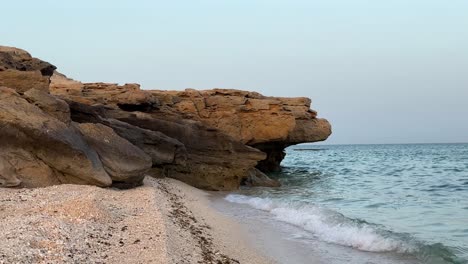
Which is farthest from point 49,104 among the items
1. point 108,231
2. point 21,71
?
point 108,231

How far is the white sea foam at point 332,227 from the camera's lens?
9.76 metres

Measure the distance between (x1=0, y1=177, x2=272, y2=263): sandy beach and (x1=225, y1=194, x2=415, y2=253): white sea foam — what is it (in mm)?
2154

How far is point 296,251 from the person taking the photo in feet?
30.2

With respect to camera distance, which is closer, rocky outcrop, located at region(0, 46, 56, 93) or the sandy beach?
the sandy beach

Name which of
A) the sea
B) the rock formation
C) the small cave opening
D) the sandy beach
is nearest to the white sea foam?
the sea

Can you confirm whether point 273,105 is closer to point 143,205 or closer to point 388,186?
point 388,186

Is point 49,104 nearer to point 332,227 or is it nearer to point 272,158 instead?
point 332,227

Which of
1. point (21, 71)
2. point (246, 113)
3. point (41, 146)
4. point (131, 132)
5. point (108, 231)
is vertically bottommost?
point (108, 231)

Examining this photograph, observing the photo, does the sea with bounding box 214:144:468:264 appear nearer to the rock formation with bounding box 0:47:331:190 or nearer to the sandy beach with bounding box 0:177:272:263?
the sandy beach with bounding box 0:177:272:263

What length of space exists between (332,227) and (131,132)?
8.62 metres

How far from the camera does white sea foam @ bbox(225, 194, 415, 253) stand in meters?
9.76

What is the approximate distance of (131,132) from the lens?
16.7 metres

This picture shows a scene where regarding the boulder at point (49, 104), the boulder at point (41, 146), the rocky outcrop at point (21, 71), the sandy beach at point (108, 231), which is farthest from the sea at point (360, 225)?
the rocky outcrop at point (21, 71)

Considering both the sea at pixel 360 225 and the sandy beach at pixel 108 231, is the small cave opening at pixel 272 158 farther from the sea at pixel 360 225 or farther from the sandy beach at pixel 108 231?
the sandy beach at pixel 108 231
